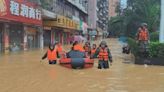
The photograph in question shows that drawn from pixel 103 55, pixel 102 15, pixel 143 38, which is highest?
pixel 102 15

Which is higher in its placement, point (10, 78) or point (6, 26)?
point (6, 26)

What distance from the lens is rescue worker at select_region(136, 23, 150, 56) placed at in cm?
2133

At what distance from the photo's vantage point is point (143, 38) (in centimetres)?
2150

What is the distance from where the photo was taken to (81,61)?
19062 mm

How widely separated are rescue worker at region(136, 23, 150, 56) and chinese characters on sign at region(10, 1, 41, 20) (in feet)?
48.1

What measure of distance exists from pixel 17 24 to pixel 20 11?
12.1 ft

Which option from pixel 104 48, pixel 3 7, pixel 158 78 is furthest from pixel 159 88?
pixel 3 7

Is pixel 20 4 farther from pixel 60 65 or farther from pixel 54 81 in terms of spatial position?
pixel 54 81

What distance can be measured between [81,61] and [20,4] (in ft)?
62.9

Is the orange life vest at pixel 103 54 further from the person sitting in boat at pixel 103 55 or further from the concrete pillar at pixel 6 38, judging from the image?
the concrete pillar at pixel 6 38

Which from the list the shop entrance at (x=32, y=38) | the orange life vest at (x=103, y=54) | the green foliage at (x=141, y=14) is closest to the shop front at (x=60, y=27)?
the shop entrance at (x=32, y=38)

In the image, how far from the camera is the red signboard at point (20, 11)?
32.2 m

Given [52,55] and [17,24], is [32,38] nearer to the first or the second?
[17,24]

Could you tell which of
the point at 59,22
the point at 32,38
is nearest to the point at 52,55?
the point at 32,38
